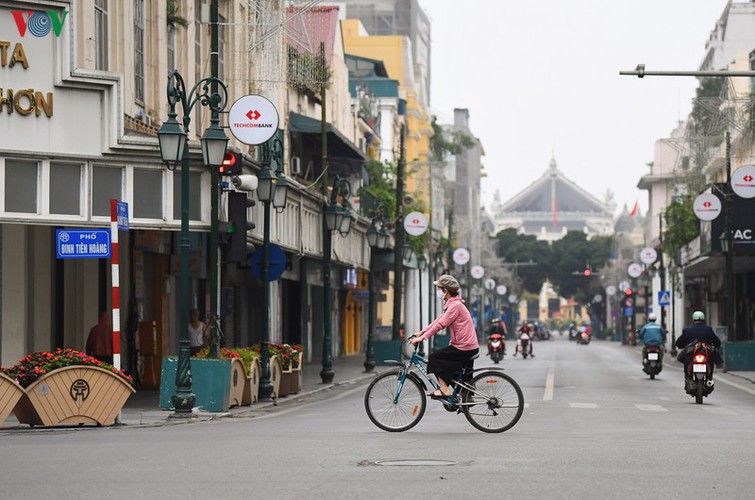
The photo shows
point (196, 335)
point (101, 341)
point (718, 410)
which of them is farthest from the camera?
point (196, 335)

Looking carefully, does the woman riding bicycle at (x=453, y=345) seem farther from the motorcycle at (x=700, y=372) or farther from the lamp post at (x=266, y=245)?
the motorcycle at (x=700, y=372)

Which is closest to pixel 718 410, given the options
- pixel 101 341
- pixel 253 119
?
pixel 253 119

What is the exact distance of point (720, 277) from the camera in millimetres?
72188

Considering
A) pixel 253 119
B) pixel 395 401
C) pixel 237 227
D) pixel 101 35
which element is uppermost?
pixel 101 35

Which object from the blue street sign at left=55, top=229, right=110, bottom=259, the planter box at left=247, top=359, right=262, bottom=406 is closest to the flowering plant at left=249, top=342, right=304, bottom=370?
the planter box at left=247, top=359, right=262, bottom=406

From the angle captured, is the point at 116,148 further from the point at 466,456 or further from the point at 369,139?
the point at 369,139

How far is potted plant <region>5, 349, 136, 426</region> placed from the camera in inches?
776

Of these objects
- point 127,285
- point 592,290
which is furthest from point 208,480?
point 592,290

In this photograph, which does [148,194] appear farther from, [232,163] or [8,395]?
[8,395]

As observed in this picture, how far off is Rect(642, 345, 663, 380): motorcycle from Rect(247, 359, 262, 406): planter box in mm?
15048

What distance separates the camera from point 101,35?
28781mm

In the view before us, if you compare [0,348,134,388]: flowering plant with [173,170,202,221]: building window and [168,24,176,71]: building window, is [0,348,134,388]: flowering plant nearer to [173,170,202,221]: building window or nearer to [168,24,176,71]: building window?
[173,170,202,221]: building window

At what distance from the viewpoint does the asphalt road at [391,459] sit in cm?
1150

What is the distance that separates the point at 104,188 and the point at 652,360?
18.2 meters
